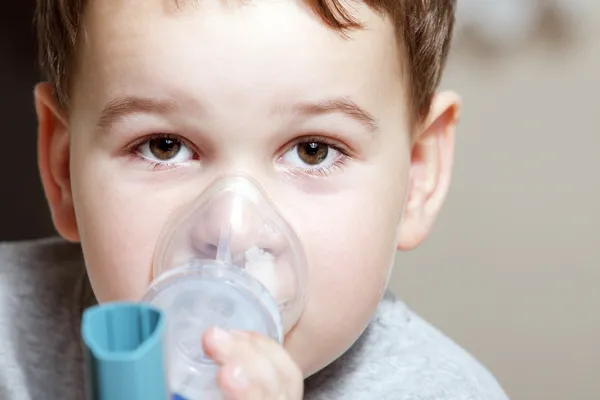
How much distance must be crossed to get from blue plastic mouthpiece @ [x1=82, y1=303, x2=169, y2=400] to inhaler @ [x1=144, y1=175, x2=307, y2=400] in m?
0.11

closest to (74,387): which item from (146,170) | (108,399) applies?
(146,170)

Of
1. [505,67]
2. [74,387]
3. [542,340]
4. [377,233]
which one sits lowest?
[542,340]

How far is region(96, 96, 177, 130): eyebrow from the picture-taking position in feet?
2.17

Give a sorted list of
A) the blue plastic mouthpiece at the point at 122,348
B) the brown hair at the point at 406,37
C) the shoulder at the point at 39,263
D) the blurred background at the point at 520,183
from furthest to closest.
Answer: the blurred background at the point at 520,183 < the shoulder at the point at 39,263 < the brown hair at the point at 406,37 < the blue plastic mouthpiece at the point at 122,348

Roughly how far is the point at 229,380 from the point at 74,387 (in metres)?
0.49

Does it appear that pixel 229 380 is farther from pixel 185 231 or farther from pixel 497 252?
pixel 497 252

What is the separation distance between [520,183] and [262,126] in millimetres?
700

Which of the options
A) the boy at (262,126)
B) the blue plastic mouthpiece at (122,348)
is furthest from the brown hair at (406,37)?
the blue plastic mouthpiece at (122,348)

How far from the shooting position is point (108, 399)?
39 cm

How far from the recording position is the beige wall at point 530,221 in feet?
4.07

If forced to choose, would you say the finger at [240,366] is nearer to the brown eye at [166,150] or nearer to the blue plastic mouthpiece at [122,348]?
the blue plastic mouthpiece at [122,348]

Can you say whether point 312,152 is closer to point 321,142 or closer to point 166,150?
point 321,142

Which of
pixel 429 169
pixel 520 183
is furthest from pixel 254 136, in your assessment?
pixel 520 183

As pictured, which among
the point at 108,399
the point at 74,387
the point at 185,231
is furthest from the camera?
the point at 74,387
